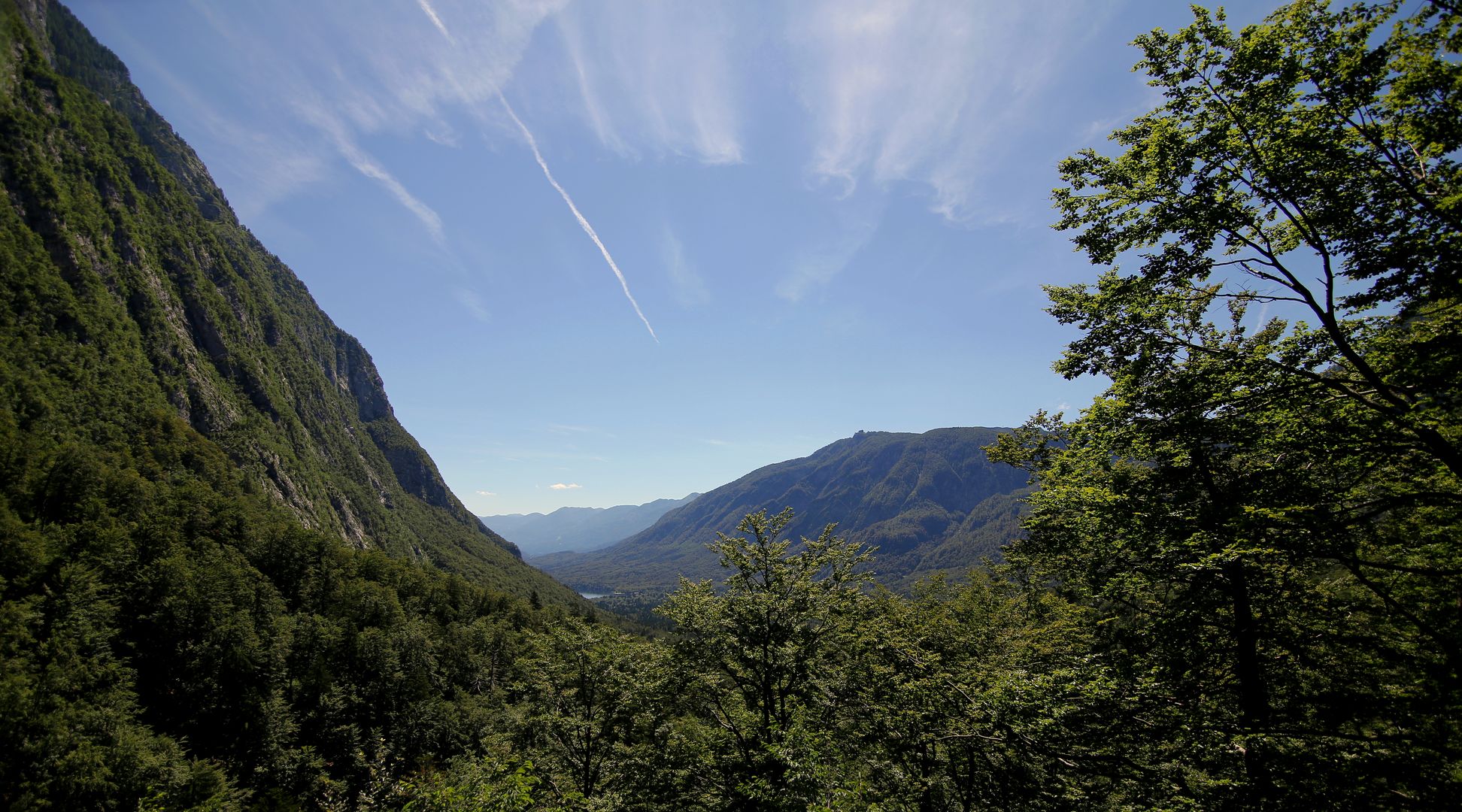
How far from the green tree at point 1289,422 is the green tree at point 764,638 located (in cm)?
925

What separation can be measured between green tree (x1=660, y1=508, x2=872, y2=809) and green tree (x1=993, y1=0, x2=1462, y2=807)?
9246 millimetres

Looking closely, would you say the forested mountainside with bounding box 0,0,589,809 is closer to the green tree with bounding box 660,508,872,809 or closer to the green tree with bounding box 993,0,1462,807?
the green tree with bounding box 660,508,872,809

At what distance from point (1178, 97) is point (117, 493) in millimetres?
113263

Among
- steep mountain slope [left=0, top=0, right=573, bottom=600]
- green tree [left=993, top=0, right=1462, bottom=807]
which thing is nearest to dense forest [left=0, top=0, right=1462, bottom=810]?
green tree [left=993, top=0, right=1462, bottom=807]

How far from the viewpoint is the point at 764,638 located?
17156mm

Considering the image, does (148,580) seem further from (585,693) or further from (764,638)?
(764,638)

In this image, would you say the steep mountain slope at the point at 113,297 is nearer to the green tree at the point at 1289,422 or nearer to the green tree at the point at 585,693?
the green tree at the point at 585,693

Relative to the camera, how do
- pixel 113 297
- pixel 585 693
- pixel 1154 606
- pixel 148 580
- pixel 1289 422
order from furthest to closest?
pixel 113 297, pixel 148 580, pixel 585 693, pixel 1154 606, pixel 1289 422

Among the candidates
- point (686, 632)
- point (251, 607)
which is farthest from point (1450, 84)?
point (251, 607)

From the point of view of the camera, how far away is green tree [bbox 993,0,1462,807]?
6.38 metres

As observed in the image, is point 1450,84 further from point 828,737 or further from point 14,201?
point 14,201

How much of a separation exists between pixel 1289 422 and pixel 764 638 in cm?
1444

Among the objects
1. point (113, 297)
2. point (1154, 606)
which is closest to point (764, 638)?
point (1154, 606)

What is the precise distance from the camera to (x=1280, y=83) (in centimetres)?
725
